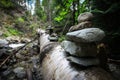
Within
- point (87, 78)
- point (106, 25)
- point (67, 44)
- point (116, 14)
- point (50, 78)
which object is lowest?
point (50, 78)

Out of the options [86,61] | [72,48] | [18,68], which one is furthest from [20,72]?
[86,61]

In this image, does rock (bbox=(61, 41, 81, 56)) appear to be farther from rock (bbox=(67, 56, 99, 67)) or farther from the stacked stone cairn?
rock (bbox=(67, 56, 99, 67))

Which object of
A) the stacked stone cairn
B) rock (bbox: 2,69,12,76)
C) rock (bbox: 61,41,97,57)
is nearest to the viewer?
the stacked stone cairn

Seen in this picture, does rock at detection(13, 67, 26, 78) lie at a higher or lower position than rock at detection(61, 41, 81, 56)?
lower

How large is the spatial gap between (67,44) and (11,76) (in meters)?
2.01

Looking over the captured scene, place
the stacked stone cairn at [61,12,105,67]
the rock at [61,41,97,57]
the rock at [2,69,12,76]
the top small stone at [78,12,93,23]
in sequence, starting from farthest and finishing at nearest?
the rock at [2,69,12,76] → the top small stone at [78,12,93,23] → the rock at [61,41,97,57] → the stacked stone cairn at [61,12,105,67]

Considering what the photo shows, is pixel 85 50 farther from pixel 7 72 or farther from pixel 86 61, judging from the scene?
pixel 7 72

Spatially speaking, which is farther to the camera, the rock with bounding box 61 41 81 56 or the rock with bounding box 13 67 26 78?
the rock with bounding box 13 67 26 78

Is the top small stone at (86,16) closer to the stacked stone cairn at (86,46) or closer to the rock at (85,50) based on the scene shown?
the stacked stone cairn at (86,46)

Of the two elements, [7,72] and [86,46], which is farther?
[7,72]

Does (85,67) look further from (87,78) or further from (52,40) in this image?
(52,40)

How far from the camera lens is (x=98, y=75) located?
207 centimetres

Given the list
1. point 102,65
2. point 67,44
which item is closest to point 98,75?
point 102,65

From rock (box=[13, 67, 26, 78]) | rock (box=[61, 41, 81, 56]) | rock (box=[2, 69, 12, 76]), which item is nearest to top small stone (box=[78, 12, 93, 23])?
rock (box=[61, 41, 81, 56])
